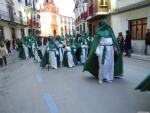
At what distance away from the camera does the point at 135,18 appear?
812 inches

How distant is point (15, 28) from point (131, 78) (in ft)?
107

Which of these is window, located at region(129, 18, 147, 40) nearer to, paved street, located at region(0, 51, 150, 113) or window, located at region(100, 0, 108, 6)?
window, located at region(100, 0, 108, 6)

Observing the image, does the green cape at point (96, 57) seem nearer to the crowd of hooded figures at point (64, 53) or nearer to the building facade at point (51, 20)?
the crowd of hooded figures at point (64, 53)

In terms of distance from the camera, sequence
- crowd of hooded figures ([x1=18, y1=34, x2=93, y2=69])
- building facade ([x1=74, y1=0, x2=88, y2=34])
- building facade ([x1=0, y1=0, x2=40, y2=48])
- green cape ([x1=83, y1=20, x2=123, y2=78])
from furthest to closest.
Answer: building facade ([x1=74, y1=0, x2=88, y2=34]) < building facade ([x1=0, y1=0, x2=40, y2=48]) < crowd of hooded figures ([x1=18, y1=34, x2=93, y2=69]) < green cape ([x1=83, y1=20, x2=123, y2=78])

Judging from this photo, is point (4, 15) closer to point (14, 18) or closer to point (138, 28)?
point (14, 18)

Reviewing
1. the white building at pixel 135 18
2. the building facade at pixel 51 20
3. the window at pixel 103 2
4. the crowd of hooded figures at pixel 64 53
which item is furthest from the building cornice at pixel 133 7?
the building facade at pixel 51 20

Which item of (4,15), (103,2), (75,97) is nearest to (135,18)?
(103,2)

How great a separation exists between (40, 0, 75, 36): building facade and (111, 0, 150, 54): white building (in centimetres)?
4890

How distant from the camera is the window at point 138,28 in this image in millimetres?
19656

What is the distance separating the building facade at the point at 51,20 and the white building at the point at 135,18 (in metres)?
48.9

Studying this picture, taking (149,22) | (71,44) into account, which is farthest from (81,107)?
(149,22)

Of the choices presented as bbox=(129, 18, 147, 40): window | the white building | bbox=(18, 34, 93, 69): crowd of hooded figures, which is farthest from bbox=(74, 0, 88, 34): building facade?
bbox=(18, 34, 93, 69): crowd of hooded figures

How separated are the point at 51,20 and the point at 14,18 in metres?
43.5

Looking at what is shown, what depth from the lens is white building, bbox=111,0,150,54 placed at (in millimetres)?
19080
